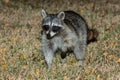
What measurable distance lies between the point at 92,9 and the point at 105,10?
47cm

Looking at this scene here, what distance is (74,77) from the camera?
8219mm

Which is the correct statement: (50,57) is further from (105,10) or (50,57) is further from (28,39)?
(105,10)

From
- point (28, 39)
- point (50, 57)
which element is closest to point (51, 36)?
point (50, 57)

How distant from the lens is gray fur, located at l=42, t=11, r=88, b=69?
8.77 metres

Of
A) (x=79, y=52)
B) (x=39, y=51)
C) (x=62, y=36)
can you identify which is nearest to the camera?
(x=62, y=36)

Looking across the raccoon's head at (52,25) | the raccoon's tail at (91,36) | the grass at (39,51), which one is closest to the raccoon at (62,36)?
the raccoon's head at (52,25)

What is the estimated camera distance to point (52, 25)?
8570 millimetres

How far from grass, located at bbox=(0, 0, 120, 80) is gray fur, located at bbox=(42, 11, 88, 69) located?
0.23 meters

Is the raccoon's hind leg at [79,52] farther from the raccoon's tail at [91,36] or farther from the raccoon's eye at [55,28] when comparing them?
the raccoon's tail at [91,36]

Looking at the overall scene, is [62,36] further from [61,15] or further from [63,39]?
[61,15]

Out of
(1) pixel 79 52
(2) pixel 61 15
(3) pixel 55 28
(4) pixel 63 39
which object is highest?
(2) pixel 61 15

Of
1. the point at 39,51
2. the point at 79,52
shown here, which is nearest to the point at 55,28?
the point at 79,52

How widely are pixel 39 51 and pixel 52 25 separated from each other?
1638 mm

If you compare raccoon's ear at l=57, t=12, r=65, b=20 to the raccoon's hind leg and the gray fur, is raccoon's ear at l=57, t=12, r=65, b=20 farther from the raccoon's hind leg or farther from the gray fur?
the raccoon's hind leg
